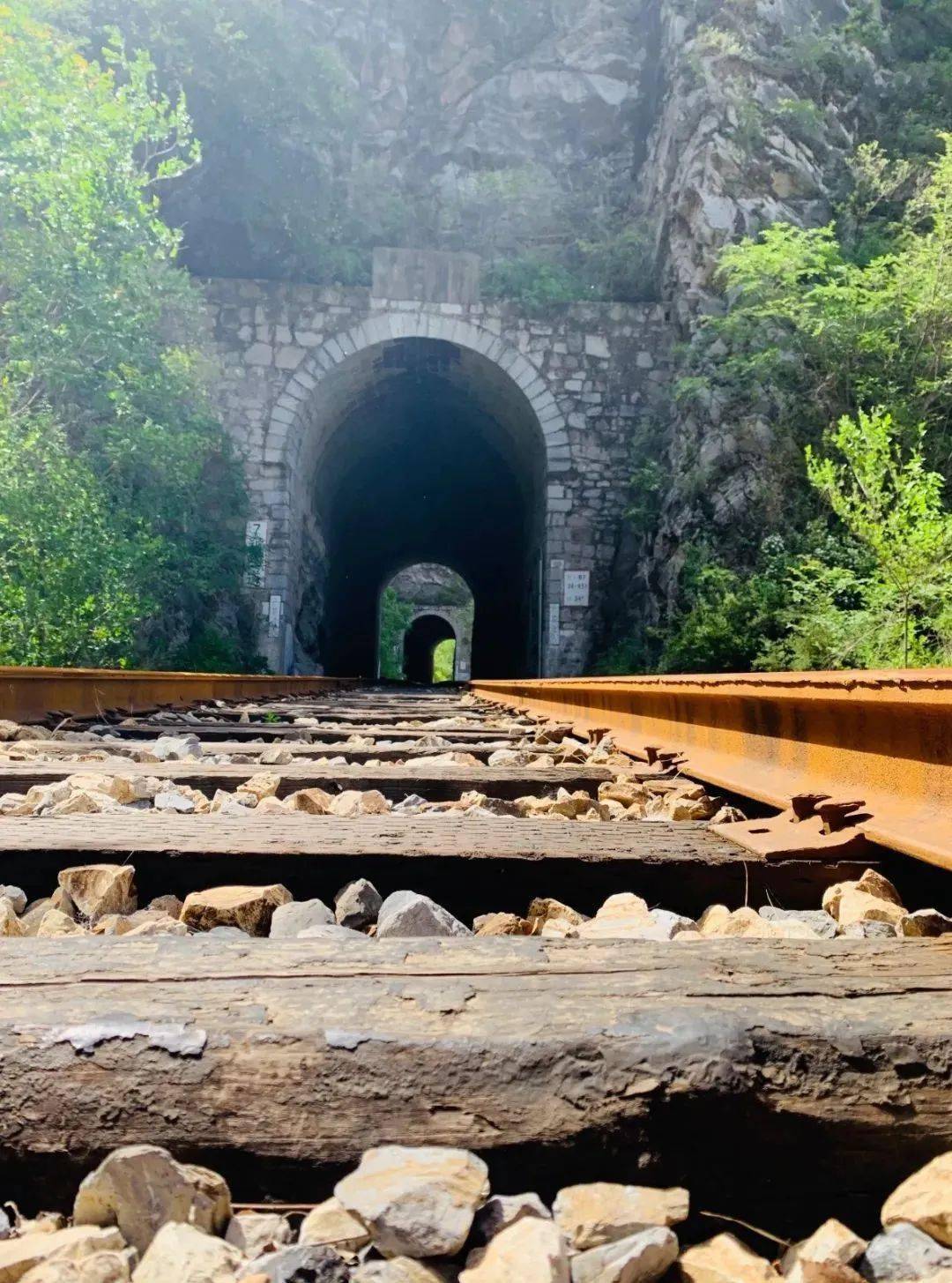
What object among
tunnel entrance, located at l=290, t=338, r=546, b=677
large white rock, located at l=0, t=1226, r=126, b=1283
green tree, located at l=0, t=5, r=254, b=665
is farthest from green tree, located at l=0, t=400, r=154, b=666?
large white rock, located at l=0, t=1226, r=126, b=1283

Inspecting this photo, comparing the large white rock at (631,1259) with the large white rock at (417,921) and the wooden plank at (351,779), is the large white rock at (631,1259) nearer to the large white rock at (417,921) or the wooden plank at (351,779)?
the large white rock at (417,921)

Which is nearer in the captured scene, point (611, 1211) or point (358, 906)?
point (611, 1211)

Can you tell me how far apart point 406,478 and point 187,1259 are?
69.5ft

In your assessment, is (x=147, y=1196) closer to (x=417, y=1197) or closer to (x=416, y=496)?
(x=417, y=1197)

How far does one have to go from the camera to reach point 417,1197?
0.60 meters

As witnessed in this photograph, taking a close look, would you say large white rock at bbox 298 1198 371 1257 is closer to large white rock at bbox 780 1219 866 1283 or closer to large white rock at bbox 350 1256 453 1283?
large white rock at bbox 350 1256 453 1283

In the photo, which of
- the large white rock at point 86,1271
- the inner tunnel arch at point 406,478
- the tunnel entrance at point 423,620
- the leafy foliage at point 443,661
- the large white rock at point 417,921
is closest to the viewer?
the large white rock at point 86,1271

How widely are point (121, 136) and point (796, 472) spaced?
1038 centimetres

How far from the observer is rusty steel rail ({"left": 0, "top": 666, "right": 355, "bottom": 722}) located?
3920 millimetres

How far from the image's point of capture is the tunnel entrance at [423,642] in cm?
4100

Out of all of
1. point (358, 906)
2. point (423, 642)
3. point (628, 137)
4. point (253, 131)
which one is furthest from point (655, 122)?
point (423, 642)

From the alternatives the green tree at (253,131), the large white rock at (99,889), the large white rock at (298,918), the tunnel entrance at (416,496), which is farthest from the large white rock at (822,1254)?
the green tree at (253,131)

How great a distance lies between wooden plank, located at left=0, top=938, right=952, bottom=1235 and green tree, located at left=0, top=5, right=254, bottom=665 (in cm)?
977

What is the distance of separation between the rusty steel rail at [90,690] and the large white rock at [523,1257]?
372 cm
